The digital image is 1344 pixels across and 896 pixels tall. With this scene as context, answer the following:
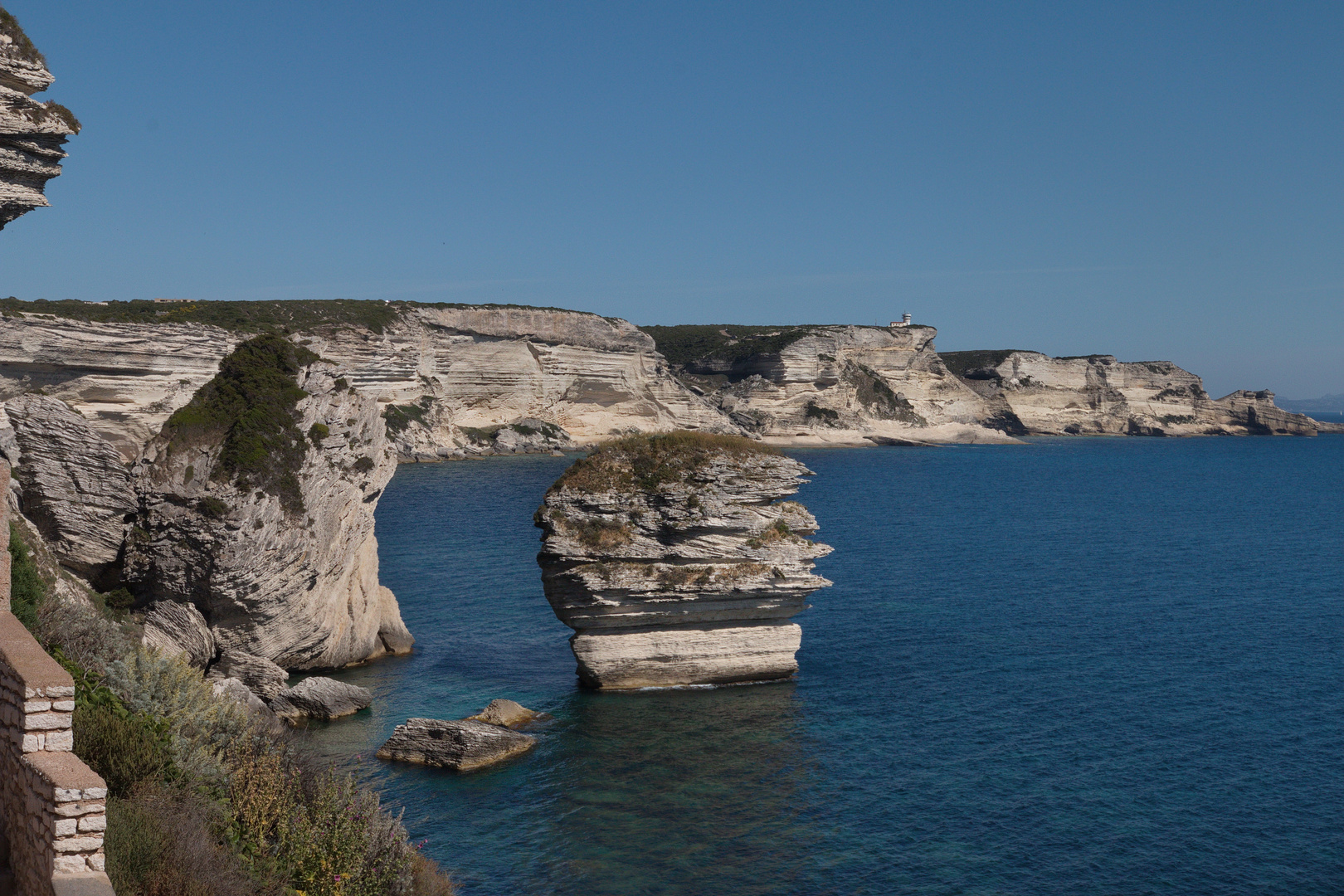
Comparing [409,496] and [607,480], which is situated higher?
[607,480]

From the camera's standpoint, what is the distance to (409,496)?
76.0m

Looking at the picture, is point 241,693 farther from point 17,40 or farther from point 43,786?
point 43,786

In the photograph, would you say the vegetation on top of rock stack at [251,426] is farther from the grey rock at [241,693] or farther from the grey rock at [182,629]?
the grey rock at [241,693]

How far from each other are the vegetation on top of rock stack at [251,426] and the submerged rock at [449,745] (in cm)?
827

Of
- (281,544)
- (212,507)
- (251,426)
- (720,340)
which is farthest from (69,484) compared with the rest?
(720,340)

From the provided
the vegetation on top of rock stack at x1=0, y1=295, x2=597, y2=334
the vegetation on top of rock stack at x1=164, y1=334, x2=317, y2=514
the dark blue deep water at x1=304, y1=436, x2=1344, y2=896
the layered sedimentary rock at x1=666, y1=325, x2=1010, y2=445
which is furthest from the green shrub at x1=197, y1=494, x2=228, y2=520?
the layered sedimentary rock at x1=666, y1=325, x2=1010, y2=445

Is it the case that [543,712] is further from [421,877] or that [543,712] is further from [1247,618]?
[1247,618]

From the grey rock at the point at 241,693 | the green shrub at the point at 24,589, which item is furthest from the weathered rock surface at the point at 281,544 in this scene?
the green shrub at the point at 24,589

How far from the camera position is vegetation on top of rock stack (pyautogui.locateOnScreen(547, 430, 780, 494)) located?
30969 millimetres

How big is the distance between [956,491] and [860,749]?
6446cm

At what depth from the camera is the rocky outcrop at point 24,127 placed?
1773 centimetres

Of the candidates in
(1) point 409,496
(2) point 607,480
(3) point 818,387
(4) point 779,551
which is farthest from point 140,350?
(3) point 818,387

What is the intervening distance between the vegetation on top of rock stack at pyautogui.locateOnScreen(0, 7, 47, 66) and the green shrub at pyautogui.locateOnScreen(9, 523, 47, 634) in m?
8.16

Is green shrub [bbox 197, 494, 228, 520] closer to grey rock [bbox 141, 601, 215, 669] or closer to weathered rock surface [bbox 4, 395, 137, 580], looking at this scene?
weathered rock surface [bbox 4, 395, 137, 580]
